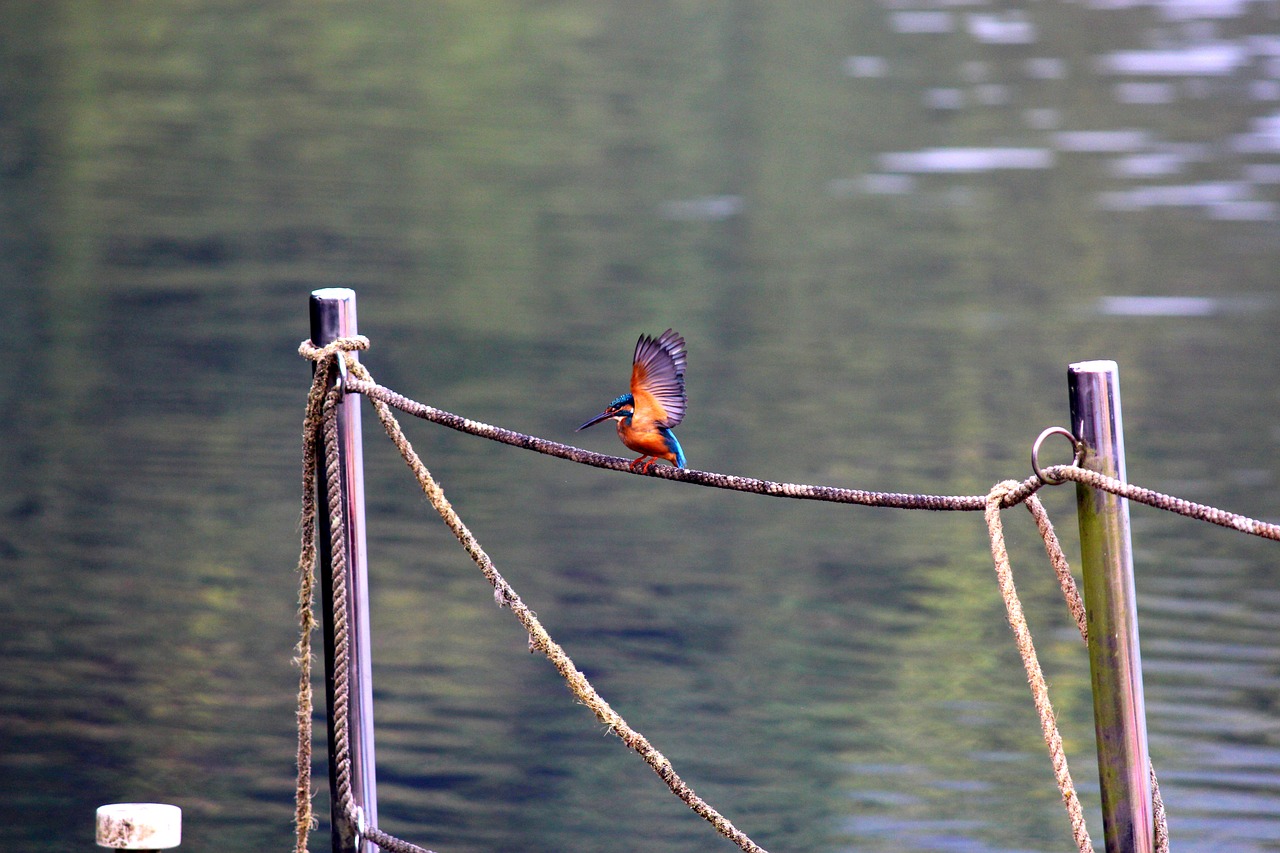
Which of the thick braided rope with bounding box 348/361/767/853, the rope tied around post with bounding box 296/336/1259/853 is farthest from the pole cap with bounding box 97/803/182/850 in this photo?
the thick braided rope with bounding box 348/361/767/853

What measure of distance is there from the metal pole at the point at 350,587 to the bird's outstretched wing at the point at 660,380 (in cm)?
45

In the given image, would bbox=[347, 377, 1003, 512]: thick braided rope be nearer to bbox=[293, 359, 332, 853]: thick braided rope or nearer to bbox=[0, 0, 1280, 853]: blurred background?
bbox=[293, 359, 332, 853]: thick braided rope

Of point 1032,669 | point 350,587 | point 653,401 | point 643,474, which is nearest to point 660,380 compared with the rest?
point 653,401

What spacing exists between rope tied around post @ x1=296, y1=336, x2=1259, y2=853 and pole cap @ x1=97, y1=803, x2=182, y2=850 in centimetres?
43

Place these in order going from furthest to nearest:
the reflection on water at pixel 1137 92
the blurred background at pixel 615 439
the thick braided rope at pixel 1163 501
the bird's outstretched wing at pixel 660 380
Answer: the reflection on water at pixel 1137 92 → the blurred background at pixel 615 439 → the bird's outstretched wing at pixel 660 380 → the thick braided rope at pixel 1163 501

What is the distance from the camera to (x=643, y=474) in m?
2.46

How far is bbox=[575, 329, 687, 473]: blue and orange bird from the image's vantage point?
2350mm

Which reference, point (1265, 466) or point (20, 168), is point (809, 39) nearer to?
point (20, 168)

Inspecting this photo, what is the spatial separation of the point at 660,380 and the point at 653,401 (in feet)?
0.12

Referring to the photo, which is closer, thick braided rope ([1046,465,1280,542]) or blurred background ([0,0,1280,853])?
thick braided rope ([1046,465,1280,542])

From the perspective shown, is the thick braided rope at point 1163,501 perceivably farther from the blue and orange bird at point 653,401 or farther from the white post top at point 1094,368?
the blue and orange bird at point 653,401

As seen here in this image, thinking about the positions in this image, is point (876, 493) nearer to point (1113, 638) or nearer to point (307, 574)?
point (1113, 638)

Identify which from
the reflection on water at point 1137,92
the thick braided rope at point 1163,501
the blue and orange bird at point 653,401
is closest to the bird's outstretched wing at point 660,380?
the blue and orange bird at point 653,401

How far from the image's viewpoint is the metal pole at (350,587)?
239 cm
